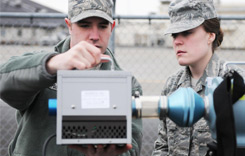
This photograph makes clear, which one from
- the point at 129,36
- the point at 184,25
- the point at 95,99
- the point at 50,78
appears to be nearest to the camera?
the point at 95,99

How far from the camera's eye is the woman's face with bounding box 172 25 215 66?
2.20 metres

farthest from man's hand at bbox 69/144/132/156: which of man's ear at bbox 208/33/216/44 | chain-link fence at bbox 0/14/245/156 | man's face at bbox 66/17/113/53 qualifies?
chain-link fence at bbox 0/14/245/156

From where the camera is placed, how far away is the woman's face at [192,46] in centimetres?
220

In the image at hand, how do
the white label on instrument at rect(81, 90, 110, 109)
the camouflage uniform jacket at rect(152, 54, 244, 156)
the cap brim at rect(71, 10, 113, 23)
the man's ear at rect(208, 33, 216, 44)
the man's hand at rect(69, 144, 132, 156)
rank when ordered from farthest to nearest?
the man's ear at rect(208, 33, 216, 44), the camouflage uniform jacket at rect(152, 54, 244, 156), the cap brim at rect(71, 10, 113, 23), the man's hand at rect(69, 144, 132, 156), the white label on instrument at rect(81, 90, 110, 109)

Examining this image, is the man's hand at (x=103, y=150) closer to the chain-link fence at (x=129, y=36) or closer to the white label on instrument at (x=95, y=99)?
the white label on instrument at (x=95, y=99)

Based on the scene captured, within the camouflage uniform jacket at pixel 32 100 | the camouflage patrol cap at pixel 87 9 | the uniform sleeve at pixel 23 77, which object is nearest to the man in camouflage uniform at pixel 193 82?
the camouflage uniform jacket at pixel 32 100

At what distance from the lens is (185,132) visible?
2.23 meters

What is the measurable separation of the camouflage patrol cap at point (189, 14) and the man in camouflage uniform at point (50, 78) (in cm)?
47

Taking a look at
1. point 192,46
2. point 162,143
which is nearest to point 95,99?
point 192,46

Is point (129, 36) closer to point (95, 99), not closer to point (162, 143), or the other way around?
point (162, 143)

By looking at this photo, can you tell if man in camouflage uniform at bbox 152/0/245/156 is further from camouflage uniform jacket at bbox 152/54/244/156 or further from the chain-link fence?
Result: the chain-link fence

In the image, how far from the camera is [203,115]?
121cm

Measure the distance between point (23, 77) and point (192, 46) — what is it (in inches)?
46.6

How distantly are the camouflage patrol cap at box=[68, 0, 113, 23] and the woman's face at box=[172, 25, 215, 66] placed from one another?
521 millimetres
